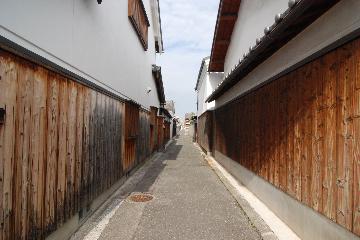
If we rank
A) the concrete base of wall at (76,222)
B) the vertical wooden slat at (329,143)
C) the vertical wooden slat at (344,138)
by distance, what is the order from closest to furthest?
the vertical wooden slat at (344,138), the vertical wooden slat at (329,143), the concrete base of wall at (76,222)

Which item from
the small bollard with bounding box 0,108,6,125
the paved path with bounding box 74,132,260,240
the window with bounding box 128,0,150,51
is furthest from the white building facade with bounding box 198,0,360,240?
the window with bounding box 128,0,150,51

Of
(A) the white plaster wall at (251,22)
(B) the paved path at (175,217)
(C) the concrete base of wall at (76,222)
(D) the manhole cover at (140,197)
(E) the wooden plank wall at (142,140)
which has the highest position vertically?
(A) the white plaster wall at (251,22)

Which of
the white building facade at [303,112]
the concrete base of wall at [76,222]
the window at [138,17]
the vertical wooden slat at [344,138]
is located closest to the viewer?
the vertical wooden slat at [344,138]

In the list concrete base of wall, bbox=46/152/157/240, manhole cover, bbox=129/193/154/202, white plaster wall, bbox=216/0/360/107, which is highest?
white plaster wall, bbox=216/0/360/107

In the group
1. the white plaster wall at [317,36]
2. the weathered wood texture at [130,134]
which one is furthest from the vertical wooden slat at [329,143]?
the weathered wood texture at [130,134]

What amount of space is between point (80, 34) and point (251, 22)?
26.1 feet

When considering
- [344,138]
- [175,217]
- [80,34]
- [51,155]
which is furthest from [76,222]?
[344,138]

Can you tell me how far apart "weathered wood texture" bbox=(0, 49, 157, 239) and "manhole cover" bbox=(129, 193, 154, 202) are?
116 cm

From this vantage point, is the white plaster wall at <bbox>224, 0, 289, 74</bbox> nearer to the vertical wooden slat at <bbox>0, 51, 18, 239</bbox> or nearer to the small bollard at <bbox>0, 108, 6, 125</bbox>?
the vertical wooden slat at <bbox>0, 51, 18, 239</bbox>

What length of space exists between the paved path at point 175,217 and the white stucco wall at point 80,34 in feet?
9.90

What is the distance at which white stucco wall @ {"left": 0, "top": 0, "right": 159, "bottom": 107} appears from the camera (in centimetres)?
381

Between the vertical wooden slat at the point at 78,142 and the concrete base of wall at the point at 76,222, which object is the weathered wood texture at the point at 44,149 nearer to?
the vertical wooden slat at the point at 78,142

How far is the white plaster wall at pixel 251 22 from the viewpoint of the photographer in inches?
379

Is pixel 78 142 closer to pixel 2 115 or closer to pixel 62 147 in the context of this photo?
pixel 62 147
